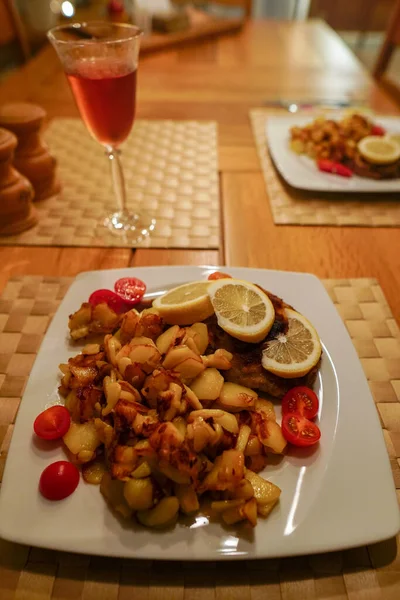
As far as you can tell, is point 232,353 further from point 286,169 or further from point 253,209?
point 286,169

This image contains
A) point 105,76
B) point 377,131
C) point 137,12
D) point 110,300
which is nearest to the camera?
point 110,300

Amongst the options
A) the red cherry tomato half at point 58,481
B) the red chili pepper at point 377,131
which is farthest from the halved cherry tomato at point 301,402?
the red chili pepper at point 377,131

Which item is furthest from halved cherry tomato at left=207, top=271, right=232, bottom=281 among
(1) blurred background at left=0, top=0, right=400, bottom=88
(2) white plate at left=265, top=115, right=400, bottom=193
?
(1) blurred background at left=0, top=0, right=400, bottom=88

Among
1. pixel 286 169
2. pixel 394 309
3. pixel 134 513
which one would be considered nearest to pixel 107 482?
pixel 134 513

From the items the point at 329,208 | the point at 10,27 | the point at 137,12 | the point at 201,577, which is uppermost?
the point at 137,12

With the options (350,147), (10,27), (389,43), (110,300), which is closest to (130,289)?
(110,300)

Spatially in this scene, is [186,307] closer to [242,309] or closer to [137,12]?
[242,309]

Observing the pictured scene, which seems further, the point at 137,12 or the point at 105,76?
the point at 137,12

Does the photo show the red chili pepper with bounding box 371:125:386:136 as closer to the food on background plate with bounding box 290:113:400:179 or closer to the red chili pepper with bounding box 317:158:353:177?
the food on background plate with bounding box 290:113:400:179
